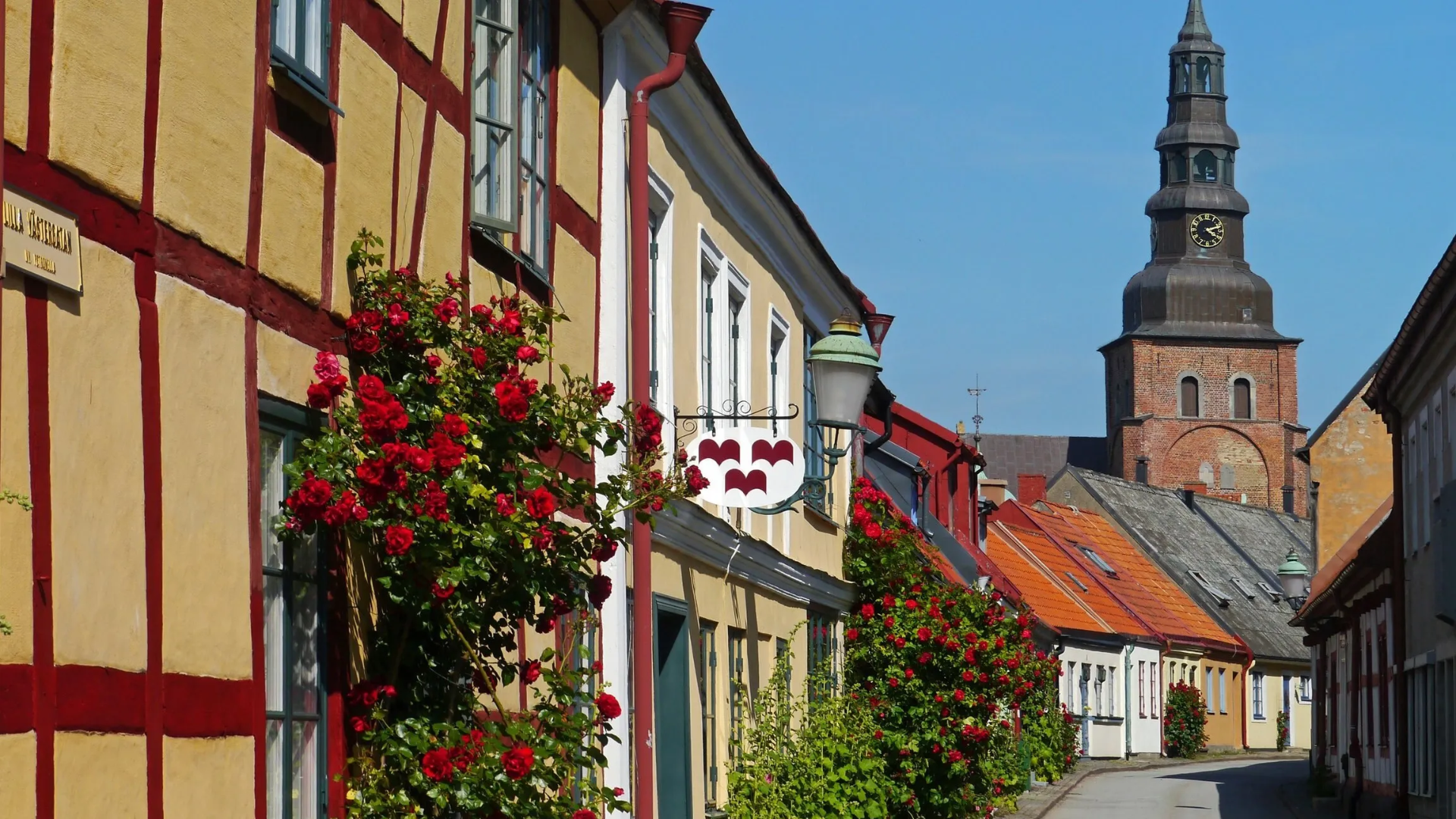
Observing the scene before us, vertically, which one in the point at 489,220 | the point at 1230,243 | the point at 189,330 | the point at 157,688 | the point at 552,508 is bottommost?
the point at 157,688

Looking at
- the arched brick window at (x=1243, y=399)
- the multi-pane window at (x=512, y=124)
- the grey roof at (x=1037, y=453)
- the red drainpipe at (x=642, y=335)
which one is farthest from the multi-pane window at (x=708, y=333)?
the grey roof at (x=1037, y=453)

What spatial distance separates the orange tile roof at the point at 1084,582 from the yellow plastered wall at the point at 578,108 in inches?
1434

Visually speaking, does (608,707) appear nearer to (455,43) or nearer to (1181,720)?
(455,43)

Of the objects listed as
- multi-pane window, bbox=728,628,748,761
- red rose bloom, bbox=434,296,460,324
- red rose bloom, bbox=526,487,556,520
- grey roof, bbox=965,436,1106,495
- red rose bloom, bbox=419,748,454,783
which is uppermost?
grey roof, bbox=965,436,1106,495

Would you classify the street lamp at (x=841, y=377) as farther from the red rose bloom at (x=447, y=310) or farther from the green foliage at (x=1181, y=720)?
the green foliage at (x=1181, y=720)

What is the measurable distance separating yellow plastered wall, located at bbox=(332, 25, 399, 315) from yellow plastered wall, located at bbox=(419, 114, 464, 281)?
35 cm

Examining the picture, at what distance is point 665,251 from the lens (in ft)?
37.7

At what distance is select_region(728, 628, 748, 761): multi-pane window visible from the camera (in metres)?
13.5

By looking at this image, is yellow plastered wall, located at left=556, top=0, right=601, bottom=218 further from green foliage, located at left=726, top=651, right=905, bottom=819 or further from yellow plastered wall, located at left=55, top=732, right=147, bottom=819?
green foliage, located at left=726, top=651, right=905, bottom=819

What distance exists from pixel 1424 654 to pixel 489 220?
16.4m

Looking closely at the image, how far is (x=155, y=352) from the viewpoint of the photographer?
17.1 ft

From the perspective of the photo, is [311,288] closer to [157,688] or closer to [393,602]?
[393,602]

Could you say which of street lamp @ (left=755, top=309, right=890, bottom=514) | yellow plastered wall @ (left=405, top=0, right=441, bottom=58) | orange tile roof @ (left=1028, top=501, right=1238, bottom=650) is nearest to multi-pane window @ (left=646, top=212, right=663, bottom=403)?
street lamp @ (left=755, top=309, right=890, bottom=514)

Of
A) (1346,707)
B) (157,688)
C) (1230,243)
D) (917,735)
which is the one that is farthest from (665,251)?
(1230,243)
